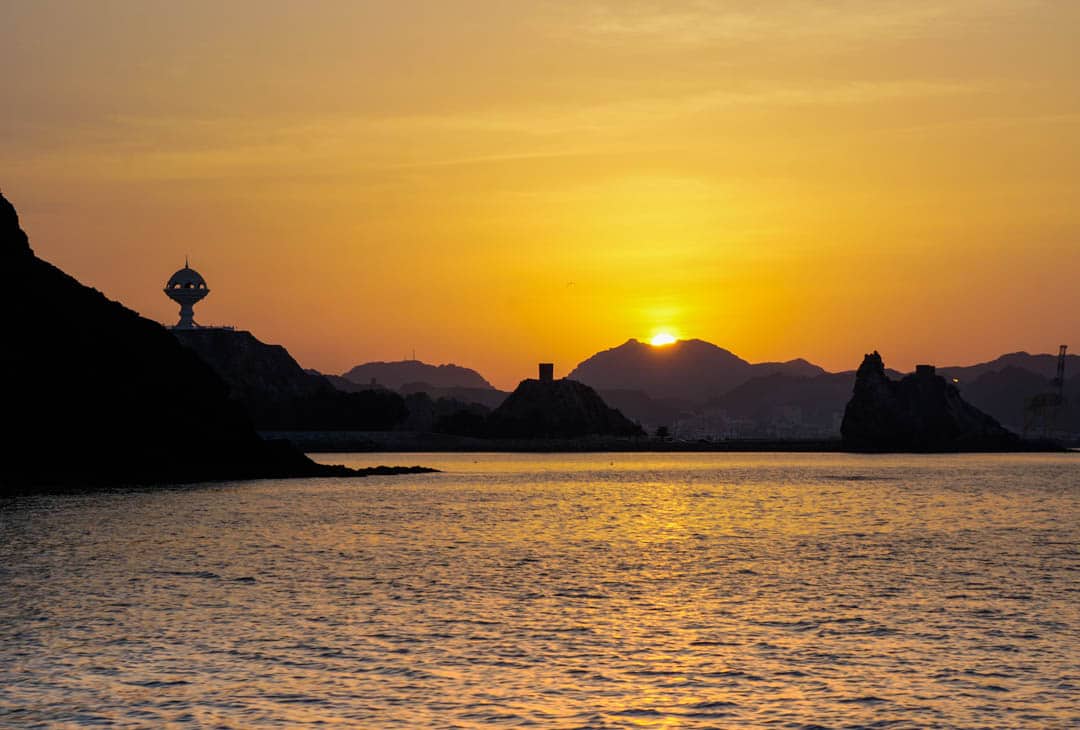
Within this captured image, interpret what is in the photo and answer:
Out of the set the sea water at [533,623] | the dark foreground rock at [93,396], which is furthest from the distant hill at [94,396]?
the sea water at [533,623]

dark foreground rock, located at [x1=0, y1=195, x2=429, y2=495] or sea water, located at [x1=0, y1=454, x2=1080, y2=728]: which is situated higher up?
dark foreground rock, located at [x1=0, y1=195, x2=429, y2=495]

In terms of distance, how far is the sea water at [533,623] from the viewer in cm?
3014

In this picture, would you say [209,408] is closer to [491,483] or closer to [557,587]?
[491,483]

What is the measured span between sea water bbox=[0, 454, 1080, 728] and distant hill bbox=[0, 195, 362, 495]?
34235mm

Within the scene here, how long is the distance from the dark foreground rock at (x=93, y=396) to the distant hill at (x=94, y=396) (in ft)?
0.43

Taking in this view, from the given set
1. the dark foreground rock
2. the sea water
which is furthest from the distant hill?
the sea water

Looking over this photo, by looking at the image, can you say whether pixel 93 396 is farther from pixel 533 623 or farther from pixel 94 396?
pixel 533 623

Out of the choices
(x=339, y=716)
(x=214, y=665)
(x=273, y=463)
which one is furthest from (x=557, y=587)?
(x=273, y=463)

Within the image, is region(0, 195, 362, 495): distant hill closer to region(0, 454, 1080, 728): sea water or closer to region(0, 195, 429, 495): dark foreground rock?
region(0, 195, 429, 495): dark foreground rock

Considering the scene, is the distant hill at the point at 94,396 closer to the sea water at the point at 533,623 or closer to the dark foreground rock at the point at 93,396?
the dark foreground rock at the point at 93,396

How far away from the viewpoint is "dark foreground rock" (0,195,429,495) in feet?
412

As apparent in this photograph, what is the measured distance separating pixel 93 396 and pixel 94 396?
138 mm

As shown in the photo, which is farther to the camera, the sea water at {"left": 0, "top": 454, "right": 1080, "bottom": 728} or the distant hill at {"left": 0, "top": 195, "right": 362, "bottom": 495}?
the distant hill at {"left": 0, "top": 195, "right": 362, "bottom": 495}

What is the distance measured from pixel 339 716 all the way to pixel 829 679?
12.8m
